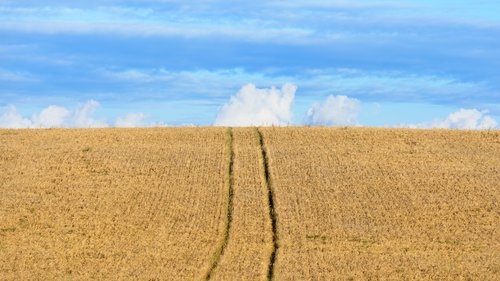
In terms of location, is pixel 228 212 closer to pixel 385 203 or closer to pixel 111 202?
pixel 111 202

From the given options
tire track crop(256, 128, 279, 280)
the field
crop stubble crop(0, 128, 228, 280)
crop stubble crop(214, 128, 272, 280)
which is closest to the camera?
crop stubble crop(214, 128, 272, 280)

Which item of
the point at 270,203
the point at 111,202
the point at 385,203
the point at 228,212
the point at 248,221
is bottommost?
the point at 248,221

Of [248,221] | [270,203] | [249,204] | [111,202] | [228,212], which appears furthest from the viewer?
[111,202]

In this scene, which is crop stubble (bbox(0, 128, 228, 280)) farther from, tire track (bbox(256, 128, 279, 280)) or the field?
tire track (bbox(256, 128, 279, 280))

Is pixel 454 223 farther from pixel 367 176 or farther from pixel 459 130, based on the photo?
pixel 459 130

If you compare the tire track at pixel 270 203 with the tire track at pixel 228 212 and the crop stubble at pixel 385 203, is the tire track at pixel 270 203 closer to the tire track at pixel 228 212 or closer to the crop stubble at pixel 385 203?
the crop stubble at pixel 385 203

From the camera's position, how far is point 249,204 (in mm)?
43000

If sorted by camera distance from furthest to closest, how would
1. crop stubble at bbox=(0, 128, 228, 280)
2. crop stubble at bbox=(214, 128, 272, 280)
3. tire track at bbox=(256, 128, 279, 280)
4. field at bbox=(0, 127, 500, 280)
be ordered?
crop stubble at bbox=(0, 128, 228, 280) < field at bbox=(0, 127, 500, 280) < tire track at bbox=(256, 128, 279, 280) < crop stubble at bbox=(214, 128, 272, 280)

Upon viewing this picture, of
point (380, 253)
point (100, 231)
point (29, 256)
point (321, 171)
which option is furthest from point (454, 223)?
point (29, 256)

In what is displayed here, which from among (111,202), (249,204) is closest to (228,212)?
(249,204)

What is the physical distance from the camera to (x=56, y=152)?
53312 mm

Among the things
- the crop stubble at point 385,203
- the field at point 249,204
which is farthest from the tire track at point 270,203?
the crop stubble at point 385,203

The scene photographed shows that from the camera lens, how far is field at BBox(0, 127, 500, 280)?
110 ft

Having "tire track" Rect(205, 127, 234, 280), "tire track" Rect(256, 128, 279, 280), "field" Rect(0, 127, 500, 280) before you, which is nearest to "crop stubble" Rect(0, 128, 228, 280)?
"field" Rect(0, 127, 500, 280)
